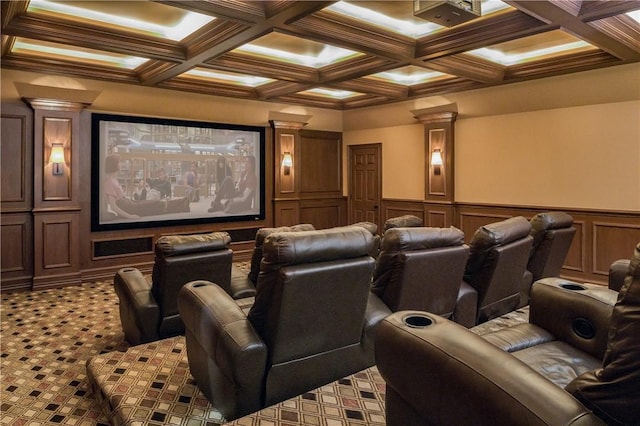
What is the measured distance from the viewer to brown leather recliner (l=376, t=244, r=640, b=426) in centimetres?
103

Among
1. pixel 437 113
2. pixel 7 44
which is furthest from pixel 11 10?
pixel 437 113

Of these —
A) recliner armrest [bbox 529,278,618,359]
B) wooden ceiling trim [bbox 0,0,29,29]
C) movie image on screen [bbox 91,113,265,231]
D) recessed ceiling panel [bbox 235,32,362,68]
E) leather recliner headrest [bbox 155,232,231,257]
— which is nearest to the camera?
recliner armrest [bbox 529,278,618,359]

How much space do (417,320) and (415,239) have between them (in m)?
1.14

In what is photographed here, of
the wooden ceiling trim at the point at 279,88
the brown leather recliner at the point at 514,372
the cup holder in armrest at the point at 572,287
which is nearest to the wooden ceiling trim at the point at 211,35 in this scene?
the wooden ceiling trim at the point at 279,88

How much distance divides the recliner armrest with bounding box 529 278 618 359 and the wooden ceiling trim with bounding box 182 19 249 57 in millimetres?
3281

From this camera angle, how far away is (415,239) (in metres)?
2.70

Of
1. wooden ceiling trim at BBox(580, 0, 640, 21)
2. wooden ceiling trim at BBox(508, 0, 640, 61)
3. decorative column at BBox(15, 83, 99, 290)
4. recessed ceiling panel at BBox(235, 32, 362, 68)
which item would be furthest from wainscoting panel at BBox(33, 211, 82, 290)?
wooden ceiling trim at BBox(580, 0, 640, 21)

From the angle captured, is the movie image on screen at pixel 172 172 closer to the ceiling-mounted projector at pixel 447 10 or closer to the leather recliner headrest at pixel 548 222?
the ceiling-mounted projector at pixel 447 10

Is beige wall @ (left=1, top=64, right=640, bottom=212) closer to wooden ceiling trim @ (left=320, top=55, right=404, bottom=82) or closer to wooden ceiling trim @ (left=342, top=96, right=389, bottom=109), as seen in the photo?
wooden ceiling trim @ (left=342, top=96, right=389, bottom=109)

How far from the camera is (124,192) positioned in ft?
20.6

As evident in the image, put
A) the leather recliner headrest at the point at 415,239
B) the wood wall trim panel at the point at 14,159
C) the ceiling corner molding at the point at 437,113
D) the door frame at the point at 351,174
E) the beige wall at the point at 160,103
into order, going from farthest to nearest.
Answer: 1. the door frame at the point at 351,174
2. the ceiling corner molding at the point at 437,113
3. the beige wall at the point at 160,103
4. the wood wall trim panel at the point at 14,159
5. the leather recliner headrest at the point at 415,239

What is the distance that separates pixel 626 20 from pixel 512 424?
15.0 feet

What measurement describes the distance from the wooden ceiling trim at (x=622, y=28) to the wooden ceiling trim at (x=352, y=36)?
179cm

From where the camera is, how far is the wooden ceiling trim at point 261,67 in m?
5.32
